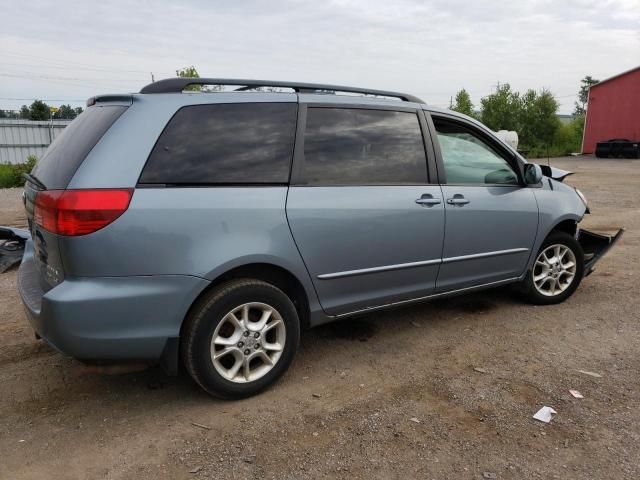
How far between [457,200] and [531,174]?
921mm

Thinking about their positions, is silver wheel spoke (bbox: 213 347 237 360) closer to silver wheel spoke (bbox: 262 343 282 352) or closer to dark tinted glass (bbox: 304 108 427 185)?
silver wheel spoke (bbox: 262 343 282 352)

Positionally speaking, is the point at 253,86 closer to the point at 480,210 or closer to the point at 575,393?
the point at 480,210

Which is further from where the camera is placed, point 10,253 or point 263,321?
point 10,253

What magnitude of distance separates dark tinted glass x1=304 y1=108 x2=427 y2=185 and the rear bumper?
3.46 feet

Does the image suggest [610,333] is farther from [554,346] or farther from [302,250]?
[302,250]

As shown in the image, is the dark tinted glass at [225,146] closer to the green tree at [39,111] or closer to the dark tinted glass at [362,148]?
the dark tinted glass at [362,148]

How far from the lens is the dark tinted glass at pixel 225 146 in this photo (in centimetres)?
281

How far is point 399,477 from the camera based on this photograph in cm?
242

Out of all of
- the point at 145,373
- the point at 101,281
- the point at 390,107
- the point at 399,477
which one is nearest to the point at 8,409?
the point at 145,373

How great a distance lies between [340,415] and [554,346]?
185 cm

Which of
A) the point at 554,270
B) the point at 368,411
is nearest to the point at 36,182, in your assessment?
the point at 368,411

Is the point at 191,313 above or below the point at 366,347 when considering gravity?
above

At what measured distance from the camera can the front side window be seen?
13.0 feet

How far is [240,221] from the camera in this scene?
2.91m
